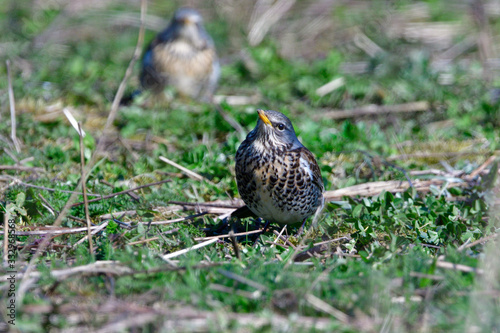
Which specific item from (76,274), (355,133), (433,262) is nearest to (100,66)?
(355,133)

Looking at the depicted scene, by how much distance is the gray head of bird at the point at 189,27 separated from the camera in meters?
7.83

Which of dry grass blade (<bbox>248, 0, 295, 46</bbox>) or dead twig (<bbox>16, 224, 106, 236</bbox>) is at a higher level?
dry grass blade (<bbox>248, 0, 295, 46</bbox>)

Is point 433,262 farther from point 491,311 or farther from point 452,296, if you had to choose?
point 491,311

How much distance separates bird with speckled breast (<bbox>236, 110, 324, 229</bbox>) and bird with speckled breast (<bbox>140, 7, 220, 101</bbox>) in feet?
11.0

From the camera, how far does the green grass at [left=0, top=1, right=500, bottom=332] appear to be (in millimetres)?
2951

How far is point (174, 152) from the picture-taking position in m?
5.76

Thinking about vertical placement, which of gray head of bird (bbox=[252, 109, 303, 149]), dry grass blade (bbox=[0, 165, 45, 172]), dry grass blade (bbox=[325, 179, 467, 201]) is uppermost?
gray head of bird (bbox=[252, 109, 303, 149])

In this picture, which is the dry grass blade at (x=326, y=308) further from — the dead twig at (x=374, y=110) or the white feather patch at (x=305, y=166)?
the dead twig at (x=374, y=110)

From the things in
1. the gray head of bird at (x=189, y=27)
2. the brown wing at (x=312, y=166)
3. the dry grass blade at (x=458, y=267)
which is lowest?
the dry grass blade at (x=458, y=267)

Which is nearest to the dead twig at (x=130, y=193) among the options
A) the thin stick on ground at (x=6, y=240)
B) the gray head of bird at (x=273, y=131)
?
the thin stick on ground at (x=6, y=240)

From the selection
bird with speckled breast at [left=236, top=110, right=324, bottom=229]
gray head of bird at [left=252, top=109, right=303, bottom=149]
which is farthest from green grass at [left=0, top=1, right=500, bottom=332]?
gray head of bird at [left=252, top=109, right=303, bottom=149]

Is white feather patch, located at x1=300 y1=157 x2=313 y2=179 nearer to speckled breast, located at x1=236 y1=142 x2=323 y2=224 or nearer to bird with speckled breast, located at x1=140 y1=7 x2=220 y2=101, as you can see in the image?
speckled breast, located at x1=236 y1=142 x2=323 y2=224

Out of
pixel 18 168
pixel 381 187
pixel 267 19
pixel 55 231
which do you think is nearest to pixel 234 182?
pixel 381 187

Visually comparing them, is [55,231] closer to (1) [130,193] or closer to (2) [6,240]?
(2) [6,240]
